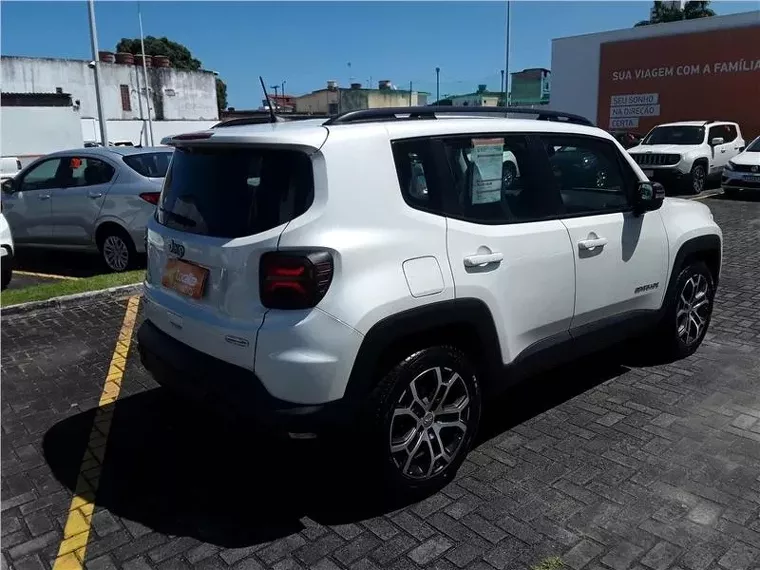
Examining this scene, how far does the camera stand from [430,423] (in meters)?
3.16

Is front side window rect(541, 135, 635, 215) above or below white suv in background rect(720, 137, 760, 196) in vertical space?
above

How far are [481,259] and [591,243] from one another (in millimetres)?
993

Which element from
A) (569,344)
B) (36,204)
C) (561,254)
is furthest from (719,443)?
(36,204)

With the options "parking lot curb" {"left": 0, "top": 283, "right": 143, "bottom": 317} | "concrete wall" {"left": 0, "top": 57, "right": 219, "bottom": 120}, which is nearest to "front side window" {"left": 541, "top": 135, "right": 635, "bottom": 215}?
"parking lot curb" {"left": 0, "top": 283, "right": 143, "bottom": 317}

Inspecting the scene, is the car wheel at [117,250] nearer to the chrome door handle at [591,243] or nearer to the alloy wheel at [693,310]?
the chrome door handle at [591,243]

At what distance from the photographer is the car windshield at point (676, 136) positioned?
16.5m

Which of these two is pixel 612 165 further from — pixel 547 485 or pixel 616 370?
pixel 547 485

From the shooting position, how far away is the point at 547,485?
3270 mm

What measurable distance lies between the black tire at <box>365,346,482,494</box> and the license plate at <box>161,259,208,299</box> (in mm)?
982

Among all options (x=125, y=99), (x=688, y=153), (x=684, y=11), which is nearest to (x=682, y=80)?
(x=688, y=153)

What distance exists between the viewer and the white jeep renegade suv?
2.75 metres

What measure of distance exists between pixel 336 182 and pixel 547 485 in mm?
1851

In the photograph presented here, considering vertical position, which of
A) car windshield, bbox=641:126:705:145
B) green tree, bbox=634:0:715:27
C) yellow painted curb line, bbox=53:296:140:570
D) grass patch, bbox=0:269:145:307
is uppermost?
green tree, bbox=634:0:715:27

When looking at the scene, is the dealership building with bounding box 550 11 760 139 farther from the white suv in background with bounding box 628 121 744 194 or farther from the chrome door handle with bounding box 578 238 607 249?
the chrome door handle with bounding box 578 238 607 249
